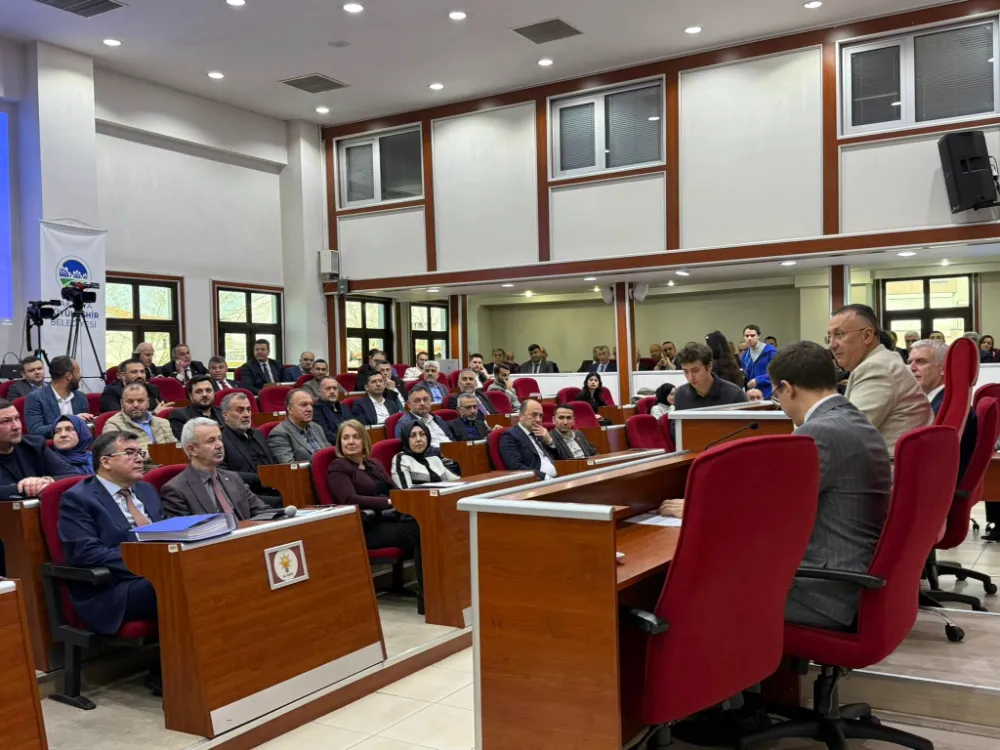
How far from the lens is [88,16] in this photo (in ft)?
28.9

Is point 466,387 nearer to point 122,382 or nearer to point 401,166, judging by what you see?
point 122,382

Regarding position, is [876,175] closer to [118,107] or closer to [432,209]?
[432,209]

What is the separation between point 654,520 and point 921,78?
8.47m

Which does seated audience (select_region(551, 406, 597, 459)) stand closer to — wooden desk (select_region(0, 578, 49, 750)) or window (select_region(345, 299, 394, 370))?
wooden desk (select_region(0, 578, 49, 750))

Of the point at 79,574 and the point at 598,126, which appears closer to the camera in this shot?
the point at 79,574

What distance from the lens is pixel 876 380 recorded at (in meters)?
3.07

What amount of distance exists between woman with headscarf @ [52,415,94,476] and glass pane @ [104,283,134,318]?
5674mm

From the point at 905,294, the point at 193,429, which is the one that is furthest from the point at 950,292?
the point at 193,429

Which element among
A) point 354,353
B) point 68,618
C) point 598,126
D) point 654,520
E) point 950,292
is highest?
point 598,126

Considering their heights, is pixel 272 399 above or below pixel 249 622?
above

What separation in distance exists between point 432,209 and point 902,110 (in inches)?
239

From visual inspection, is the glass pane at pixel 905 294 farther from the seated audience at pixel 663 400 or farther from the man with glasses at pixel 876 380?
the man with glasses at pixel 876 380

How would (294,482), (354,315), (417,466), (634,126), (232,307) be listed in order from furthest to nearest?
(354,315)
(232,307)
(634,126)
(417,466)
(294,482)

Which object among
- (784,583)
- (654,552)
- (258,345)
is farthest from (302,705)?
(258,345)
